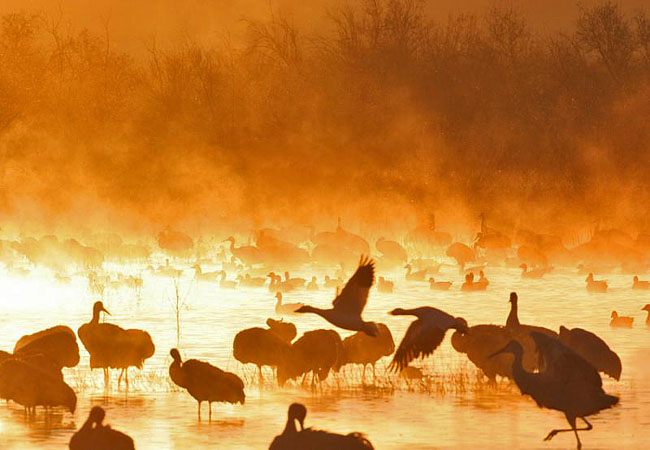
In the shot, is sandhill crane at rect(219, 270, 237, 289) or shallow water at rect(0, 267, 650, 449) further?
sandhill crane at rect(219, 270, 237, 289)

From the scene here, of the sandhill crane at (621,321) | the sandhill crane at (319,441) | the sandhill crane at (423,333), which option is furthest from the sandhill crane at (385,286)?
the sandhill crane at (319,441)

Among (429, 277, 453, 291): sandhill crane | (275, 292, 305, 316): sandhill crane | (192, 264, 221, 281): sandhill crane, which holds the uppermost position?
(192, 264, 221, 281): sandhill crane

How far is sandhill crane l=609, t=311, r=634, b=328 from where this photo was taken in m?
21.0

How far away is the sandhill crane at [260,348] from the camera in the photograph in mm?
15898

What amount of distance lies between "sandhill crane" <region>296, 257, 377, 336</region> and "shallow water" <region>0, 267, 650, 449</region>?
1108mm

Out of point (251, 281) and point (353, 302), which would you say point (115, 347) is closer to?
point (353, 302)

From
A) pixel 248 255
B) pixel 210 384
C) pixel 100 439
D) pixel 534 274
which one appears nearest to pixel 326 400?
pixel 210 384

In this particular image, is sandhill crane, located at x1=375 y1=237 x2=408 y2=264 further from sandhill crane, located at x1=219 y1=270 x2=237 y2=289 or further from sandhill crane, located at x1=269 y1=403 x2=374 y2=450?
sandhill crane, located at x1=269 y1=403 x2=374 y2=450

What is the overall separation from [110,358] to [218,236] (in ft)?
69.7

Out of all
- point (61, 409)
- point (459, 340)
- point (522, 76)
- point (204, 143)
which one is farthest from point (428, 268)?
point (522, 76)

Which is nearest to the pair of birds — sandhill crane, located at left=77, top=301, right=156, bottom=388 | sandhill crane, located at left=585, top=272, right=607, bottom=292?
sandhill crane, located at left=77, top=301, right=156, bottom=388

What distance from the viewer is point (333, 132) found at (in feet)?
146

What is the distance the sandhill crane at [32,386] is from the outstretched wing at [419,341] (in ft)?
9.40

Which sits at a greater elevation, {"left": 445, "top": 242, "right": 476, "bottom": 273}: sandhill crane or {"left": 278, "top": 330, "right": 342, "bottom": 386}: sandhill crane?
{"left": 445, "top": 242, "right": 476, "bottom": 273}: sandhill crane
